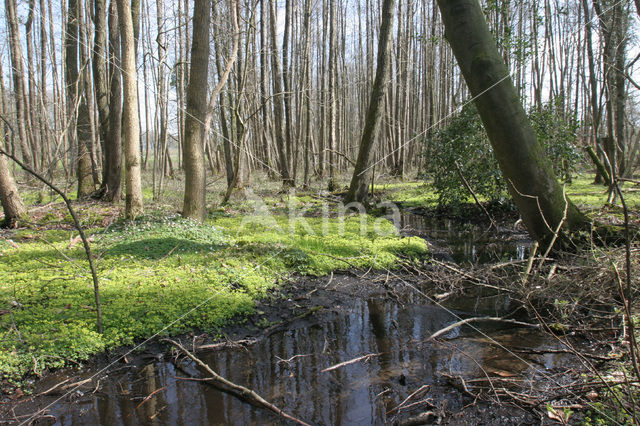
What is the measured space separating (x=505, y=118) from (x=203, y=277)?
3.97 meters

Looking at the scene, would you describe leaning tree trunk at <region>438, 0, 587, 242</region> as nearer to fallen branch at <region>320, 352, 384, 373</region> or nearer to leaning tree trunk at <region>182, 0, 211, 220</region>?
fallen branch at <region>320, 352, 384, 373</region>

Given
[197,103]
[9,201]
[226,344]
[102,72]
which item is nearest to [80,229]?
[226,344]

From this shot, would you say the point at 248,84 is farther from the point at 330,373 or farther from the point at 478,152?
the point at 330,373

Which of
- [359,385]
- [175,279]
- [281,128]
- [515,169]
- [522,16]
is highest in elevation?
[522,16]

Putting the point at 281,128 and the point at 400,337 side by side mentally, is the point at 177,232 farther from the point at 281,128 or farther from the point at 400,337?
the point at 281,128

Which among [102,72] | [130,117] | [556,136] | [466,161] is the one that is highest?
[102,72]

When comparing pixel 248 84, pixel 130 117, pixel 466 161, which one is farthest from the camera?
pixel 248 84

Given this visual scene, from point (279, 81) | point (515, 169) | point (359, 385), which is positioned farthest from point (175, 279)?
point (279, 81)

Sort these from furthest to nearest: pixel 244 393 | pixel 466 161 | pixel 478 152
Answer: pixel 466 161 < pixel 478 152 < pixel 244 393

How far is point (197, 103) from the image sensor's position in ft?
22.1

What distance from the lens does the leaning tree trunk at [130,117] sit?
23.6 ft

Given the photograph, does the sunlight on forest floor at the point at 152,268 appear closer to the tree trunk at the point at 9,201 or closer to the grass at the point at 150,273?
the grass at the point at 150,273

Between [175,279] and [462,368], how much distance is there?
10.9 ft

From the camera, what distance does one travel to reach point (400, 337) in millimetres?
3809
